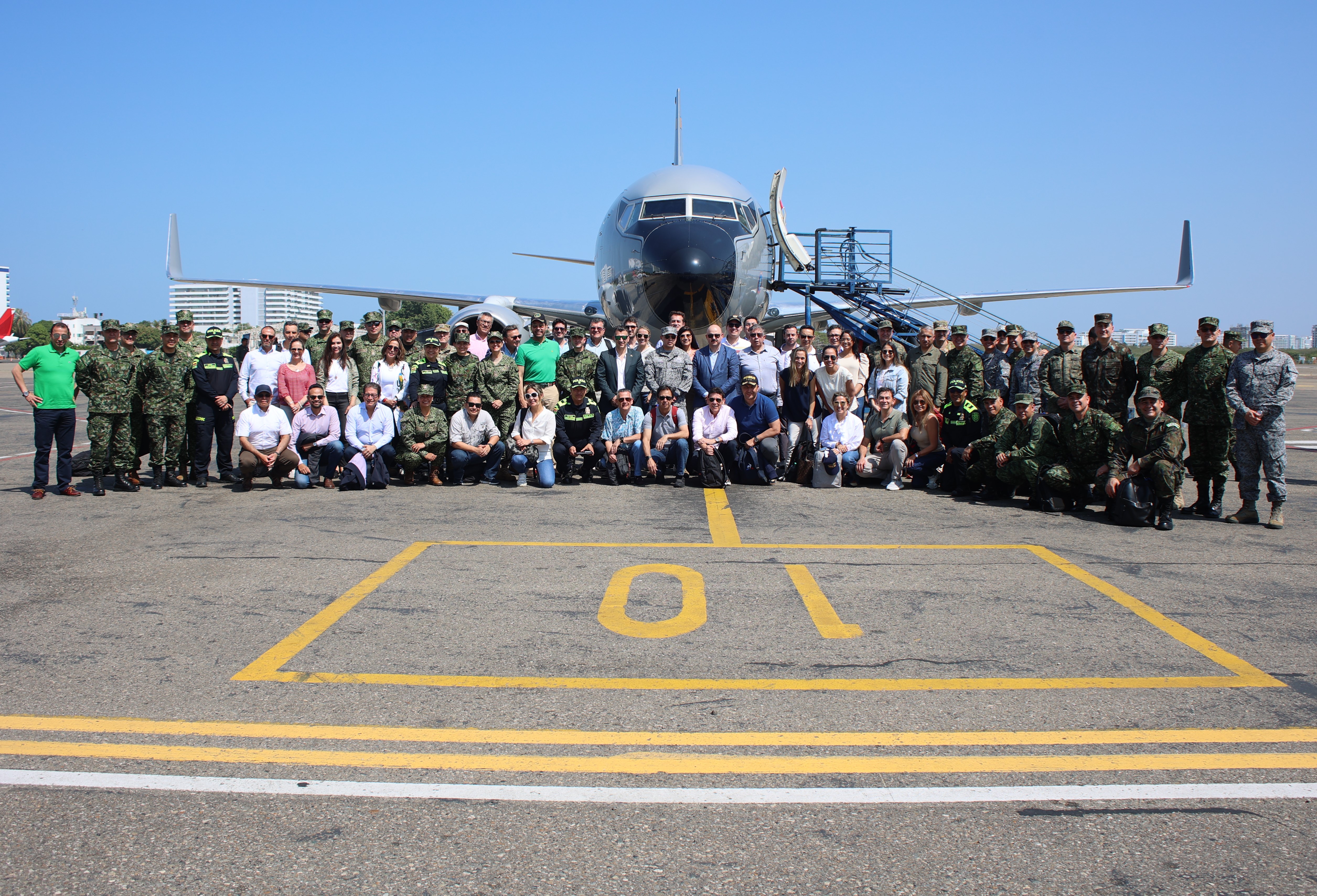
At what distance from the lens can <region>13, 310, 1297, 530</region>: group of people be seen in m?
8.97

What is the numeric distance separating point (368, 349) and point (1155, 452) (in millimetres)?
8568

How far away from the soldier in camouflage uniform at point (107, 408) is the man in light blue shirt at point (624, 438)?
504cm

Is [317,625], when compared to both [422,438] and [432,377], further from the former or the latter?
[432,377]

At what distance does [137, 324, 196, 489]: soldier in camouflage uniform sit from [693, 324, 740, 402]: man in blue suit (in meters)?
5.76

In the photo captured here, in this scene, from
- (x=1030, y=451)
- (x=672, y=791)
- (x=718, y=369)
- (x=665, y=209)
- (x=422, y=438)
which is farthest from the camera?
(x=665, y=209)

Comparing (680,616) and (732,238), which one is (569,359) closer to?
(732,238)

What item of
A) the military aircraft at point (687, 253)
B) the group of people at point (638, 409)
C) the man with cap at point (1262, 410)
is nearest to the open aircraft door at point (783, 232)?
the military aircraft at point (687, 253)

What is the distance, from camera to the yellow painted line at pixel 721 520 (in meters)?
7.35

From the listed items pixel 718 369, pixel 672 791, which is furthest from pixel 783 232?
pixel 672 791

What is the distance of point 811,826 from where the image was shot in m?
2.93

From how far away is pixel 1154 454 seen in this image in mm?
8219

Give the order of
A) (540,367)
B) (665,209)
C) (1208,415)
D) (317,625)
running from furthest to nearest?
(665,209) → (540,367) → (1208,415) → (317,625)

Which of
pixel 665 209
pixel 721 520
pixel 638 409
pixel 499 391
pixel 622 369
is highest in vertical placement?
pixel 665 209

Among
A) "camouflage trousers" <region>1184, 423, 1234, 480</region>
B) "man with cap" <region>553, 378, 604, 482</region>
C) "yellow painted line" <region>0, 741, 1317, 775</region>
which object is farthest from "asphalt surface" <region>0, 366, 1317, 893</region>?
"man with cap" <region>553, 378, 604, 482</region>
